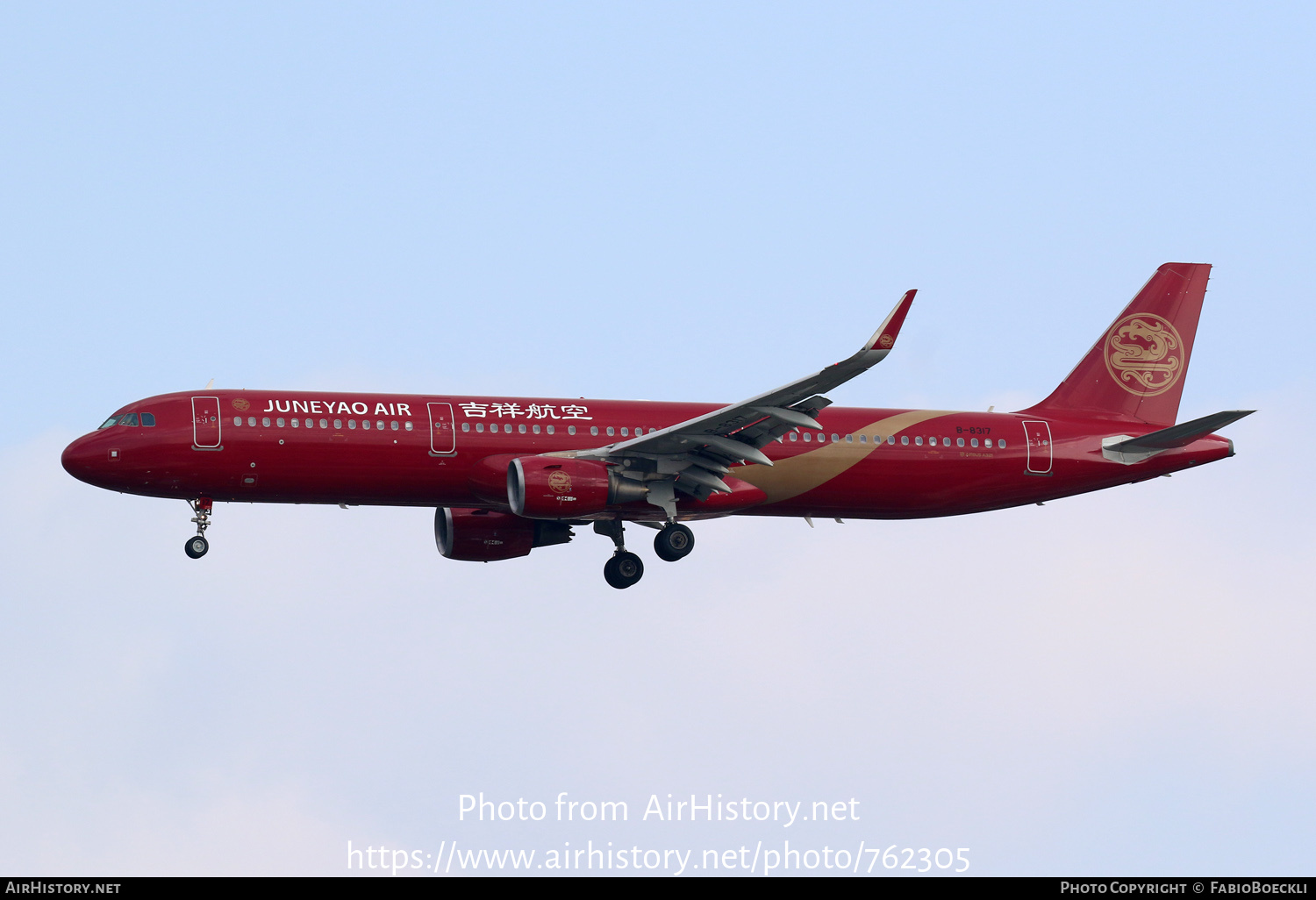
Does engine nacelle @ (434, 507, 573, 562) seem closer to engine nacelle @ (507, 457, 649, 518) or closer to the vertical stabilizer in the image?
engine nacelle @ (507, 457, 649, 518)

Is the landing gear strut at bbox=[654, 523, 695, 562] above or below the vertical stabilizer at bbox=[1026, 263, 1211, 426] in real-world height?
below

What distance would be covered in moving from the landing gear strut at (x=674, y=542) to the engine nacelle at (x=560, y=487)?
2.64 metres

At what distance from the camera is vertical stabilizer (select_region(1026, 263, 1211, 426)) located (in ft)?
174

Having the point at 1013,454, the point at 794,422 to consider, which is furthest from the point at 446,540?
the point at 1013,454

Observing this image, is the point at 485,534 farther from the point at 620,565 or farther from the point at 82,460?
the point at 82,460

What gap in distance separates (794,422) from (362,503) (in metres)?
11.3

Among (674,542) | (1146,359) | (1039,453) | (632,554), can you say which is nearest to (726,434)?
(674,542)

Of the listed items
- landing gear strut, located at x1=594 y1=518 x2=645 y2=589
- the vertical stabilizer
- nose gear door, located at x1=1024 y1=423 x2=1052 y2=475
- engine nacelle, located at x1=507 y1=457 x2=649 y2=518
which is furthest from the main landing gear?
the vertical stabilizer

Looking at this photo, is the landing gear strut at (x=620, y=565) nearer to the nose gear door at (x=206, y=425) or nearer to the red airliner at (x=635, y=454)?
the red airliner at (x=635, y=454)

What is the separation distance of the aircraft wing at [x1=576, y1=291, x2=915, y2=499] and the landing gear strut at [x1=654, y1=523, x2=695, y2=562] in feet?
4.99

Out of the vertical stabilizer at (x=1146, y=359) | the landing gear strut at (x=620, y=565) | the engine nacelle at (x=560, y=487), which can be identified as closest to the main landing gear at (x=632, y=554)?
the landing gear strut at (x=620, y=565)

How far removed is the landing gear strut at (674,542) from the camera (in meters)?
48.4

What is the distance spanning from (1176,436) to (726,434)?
514 inches

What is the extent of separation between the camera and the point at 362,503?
46531 mm
